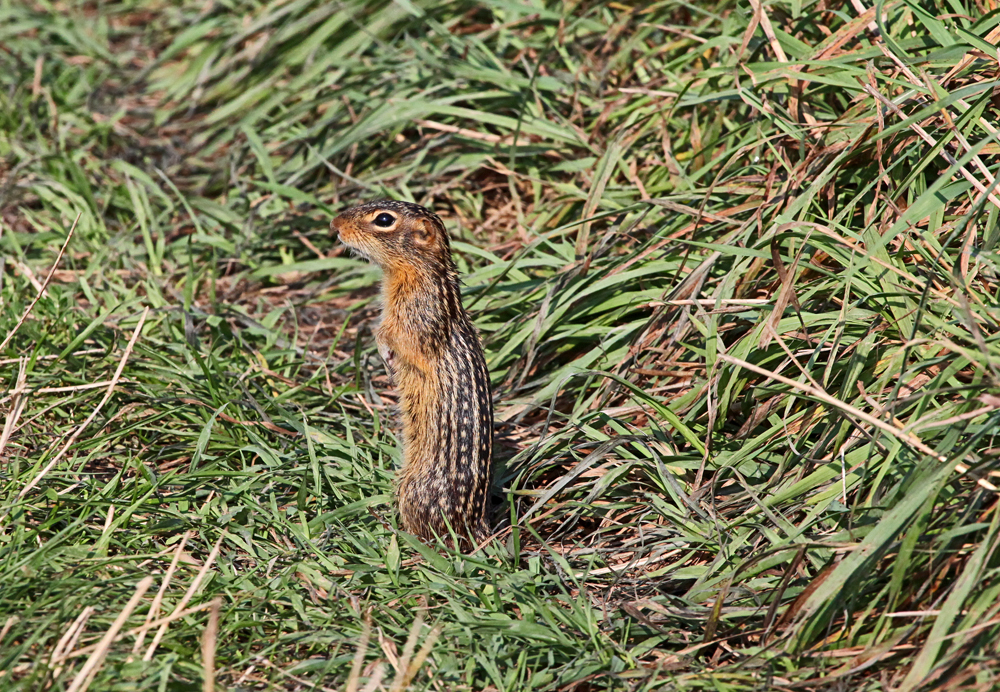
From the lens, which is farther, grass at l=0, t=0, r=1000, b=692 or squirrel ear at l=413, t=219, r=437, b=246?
squirrel ear at l=413, t=219, r=437, b=246

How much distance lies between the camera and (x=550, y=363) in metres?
5.17

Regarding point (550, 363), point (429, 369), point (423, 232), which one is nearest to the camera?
point (429, 369)

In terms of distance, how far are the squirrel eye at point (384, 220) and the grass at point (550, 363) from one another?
778mm

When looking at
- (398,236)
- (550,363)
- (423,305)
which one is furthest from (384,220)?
(550,363)

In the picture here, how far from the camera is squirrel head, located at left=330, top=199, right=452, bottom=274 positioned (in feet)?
15.4

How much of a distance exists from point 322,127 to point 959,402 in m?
4.56

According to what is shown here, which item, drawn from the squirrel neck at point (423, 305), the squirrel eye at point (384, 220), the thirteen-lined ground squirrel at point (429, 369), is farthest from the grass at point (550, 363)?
the squirrel eye at point (384, 220)

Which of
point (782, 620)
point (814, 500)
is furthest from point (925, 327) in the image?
point (782, 620)

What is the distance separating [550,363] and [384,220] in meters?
1.23

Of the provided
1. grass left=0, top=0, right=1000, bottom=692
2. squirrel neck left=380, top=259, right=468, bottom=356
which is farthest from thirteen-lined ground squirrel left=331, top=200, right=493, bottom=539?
grass left=0, top=0, right=1000, bottom=692

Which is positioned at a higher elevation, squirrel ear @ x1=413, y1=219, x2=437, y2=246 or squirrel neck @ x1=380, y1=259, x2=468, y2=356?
squirrel ear @ x1=413, y1=219, x2=437, y2=246

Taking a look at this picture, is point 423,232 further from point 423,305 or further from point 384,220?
point 423,305

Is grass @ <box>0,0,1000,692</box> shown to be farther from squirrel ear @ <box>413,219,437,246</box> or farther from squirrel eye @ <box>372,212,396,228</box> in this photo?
squirrel eye @ <box>372,212,396,228</box>

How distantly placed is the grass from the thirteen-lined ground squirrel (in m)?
0.20
